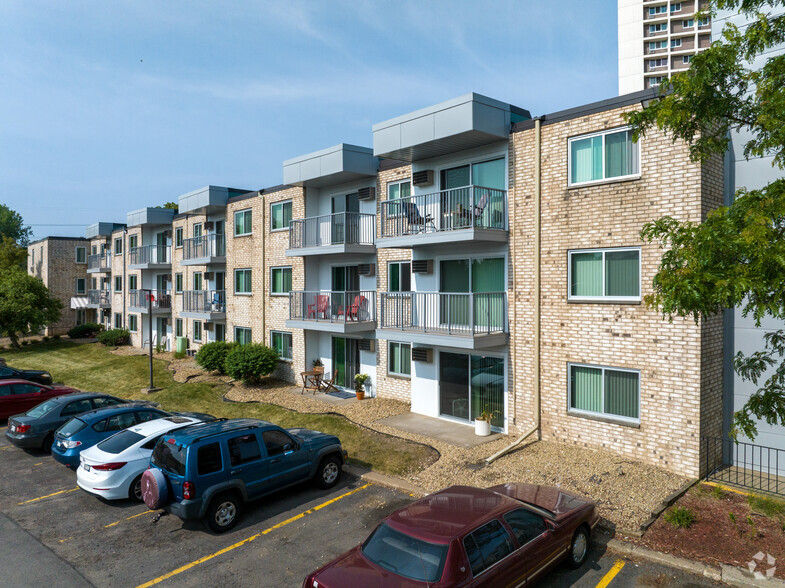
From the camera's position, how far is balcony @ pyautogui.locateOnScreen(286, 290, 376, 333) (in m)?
18.7

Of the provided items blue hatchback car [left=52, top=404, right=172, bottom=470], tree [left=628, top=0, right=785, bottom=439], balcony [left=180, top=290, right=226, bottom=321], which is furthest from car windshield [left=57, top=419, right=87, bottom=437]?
balcony [left=180, top=290, right=226, bottom=321]

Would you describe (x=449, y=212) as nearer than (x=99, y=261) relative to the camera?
Yes

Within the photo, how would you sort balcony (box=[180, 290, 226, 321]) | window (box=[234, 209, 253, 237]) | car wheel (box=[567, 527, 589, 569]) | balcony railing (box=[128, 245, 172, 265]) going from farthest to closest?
balcony railing (box=[128, 245, 172, 265])
balcony (box=[180, 290, 226, 321])
window (box=[234, 209, 253, 237])
car wheel (box=[567, 527, 589, 569])

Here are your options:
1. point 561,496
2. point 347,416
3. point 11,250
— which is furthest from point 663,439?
point 11,250

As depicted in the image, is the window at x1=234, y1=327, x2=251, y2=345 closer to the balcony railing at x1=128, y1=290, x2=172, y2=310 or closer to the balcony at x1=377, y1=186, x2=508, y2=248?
the balcony railing at x1=128, y1=290, x2=172, y2=310

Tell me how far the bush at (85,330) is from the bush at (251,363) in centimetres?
2699

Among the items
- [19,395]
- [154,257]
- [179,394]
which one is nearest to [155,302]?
[154,257]

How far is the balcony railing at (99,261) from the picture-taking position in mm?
42022

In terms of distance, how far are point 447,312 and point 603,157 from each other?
19.1 ft

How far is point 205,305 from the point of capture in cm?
2770

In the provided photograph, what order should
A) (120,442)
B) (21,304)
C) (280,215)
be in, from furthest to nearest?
(21,304)
(280,215)
(120,442)

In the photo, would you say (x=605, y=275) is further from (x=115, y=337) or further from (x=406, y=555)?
(x=115, y=337)

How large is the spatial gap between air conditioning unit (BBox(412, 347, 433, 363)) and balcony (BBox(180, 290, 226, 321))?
13.8 m

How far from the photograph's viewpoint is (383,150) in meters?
15.9
